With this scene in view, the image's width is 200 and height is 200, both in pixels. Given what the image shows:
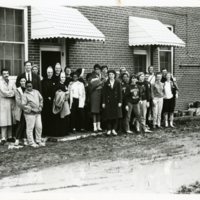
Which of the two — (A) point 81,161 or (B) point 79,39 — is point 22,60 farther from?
(A) point 81,161

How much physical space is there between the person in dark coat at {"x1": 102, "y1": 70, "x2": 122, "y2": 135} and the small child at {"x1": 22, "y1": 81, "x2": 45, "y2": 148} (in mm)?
2222

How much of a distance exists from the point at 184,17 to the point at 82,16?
244 inches

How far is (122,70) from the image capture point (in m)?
14.1

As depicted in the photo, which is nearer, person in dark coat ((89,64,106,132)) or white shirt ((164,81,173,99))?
person in dark coat ((89,64,106,132))

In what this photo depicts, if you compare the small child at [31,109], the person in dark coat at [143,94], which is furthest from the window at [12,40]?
the person in dark coat at [143,94]

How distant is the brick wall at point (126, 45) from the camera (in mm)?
15539

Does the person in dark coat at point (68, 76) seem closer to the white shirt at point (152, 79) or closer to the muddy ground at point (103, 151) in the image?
the muddy ground at point (103, 151)

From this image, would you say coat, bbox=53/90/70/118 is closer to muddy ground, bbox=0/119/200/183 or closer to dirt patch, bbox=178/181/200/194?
muddy ground, bbox=0/119/200/183

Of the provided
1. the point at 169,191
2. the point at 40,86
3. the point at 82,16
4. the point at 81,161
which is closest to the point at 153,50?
the point at 82,16

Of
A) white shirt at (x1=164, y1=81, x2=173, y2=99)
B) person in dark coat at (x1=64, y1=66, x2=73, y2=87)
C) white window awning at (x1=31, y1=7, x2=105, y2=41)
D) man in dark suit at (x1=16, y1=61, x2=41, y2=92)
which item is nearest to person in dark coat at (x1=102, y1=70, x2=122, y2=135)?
person in dark coat at (x1=64, y1=66, x2=73, y2=87)

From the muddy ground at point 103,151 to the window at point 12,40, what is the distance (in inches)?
103

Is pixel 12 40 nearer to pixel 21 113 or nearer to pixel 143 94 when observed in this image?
pixel 21 113

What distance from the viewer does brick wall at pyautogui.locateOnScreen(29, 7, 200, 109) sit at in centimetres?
1554

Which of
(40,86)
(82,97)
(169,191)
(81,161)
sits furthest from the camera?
Result: (82,97)
